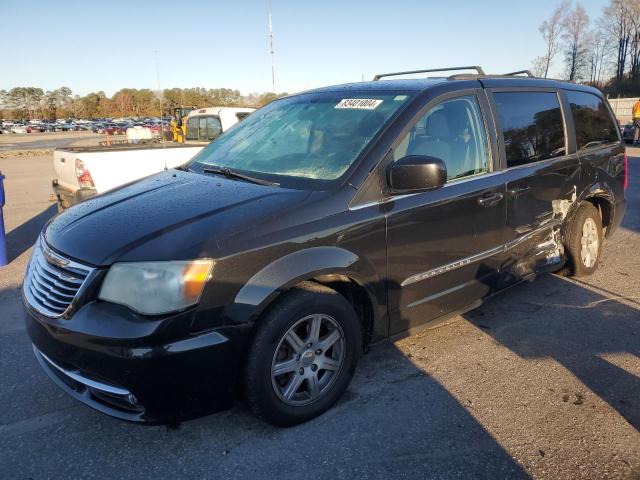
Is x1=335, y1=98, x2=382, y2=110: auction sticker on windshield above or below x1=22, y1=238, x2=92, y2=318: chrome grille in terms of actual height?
above

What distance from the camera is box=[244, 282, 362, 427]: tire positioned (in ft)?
8.22

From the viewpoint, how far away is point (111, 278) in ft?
7.65

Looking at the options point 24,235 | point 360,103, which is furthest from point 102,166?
point 360,103

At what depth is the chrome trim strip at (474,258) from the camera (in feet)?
10.4

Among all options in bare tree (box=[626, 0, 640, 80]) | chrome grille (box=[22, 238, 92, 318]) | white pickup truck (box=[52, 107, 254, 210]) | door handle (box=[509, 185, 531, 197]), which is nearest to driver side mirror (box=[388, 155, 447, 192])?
door handle (box=[509, 185, 531, 197])

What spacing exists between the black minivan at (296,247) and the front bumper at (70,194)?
106 inches

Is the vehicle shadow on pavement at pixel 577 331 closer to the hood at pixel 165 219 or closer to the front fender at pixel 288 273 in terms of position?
the front fender at pixel 288 273

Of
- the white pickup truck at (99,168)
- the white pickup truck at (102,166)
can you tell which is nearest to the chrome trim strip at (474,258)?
the white pickup truck at (102,166)

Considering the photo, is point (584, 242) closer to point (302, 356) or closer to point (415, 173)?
point (415, 173)

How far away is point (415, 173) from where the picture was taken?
2.85 m

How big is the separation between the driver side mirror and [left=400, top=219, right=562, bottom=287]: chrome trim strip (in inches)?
22.6

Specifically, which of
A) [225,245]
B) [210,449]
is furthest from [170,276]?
[210,449]

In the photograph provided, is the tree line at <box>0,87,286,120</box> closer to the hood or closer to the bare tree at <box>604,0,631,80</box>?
the bare tree at <box>604,0,631,80</box>

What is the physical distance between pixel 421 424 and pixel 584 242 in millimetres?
3030
